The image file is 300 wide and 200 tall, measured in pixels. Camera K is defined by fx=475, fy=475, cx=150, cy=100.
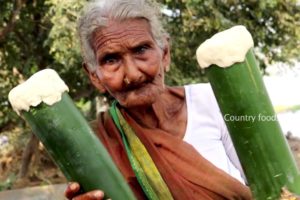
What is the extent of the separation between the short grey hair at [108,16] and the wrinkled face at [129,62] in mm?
23

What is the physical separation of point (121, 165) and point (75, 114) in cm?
43

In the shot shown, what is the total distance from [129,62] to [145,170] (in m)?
0.37

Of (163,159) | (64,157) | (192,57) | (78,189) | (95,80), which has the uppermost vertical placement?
(95,80)

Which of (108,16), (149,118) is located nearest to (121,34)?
(108,16)

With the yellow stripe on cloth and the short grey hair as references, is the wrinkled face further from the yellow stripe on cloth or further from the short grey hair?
the yellow stripe on cloth

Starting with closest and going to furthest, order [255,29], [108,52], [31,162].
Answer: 1. [108,52]
2. [255,29]
3. [31,162]

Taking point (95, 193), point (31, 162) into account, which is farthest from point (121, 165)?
point (31, 162)

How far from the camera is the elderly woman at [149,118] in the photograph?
5.28 ft

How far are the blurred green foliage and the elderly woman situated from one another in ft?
14.6

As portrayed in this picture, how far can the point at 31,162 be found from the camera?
30.8 ft

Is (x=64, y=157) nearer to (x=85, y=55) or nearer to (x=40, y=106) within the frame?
(x=40, y=106)

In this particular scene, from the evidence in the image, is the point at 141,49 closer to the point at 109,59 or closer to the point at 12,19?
the point at 109,59

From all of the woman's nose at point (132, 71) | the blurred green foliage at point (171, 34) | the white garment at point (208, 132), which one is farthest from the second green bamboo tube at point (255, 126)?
the blurred green foliage at point (171, 34)

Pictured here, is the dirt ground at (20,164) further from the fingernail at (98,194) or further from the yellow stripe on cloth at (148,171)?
the fingernail at (98,194)
